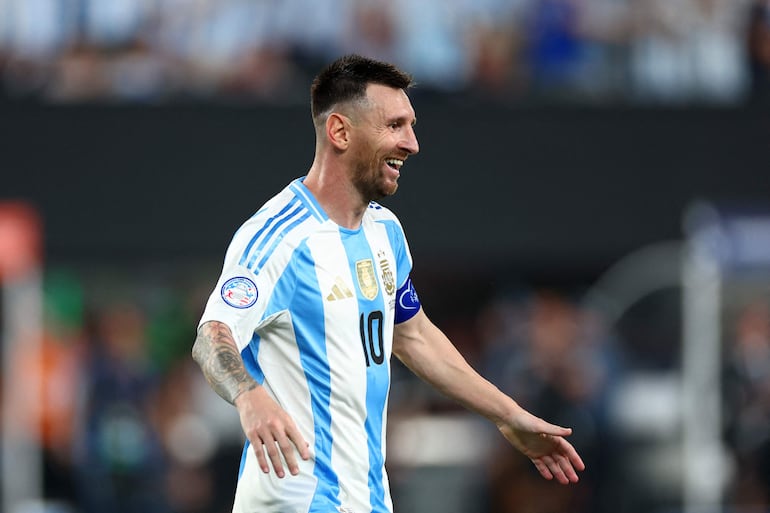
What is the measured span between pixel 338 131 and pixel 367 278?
20.9 inches

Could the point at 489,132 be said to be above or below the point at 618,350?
above

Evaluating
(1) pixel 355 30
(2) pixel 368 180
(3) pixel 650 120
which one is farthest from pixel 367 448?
(3) pixel 650 120

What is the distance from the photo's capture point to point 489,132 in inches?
542

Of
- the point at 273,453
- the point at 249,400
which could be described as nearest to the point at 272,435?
the point at 273,453

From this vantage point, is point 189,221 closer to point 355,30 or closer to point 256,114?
point 256,114

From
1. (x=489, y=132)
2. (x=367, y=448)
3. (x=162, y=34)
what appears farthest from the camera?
(x=489, y=132)

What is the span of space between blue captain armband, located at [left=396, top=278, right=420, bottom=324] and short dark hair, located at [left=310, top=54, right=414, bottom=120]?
0.73m

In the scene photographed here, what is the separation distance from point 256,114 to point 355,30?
1.30 m

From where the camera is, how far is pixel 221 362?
4715 mm

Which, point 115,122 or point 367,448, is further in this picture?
point 115,122

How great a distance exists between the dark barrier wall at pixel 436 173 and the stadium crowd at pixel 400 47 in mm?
213

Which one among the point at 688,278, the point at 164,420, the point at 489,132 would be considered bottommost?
the point at 164,420

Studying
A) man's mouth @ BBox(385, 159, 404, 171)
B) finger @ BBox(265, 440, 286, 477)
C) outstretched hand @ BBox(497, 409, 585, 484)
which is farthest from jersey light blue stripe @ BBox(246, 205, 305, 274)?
outstretched hand @ BBox(497, 409, 585, 484)

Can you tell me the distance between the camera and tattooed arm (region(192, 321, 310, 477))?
4414mm
